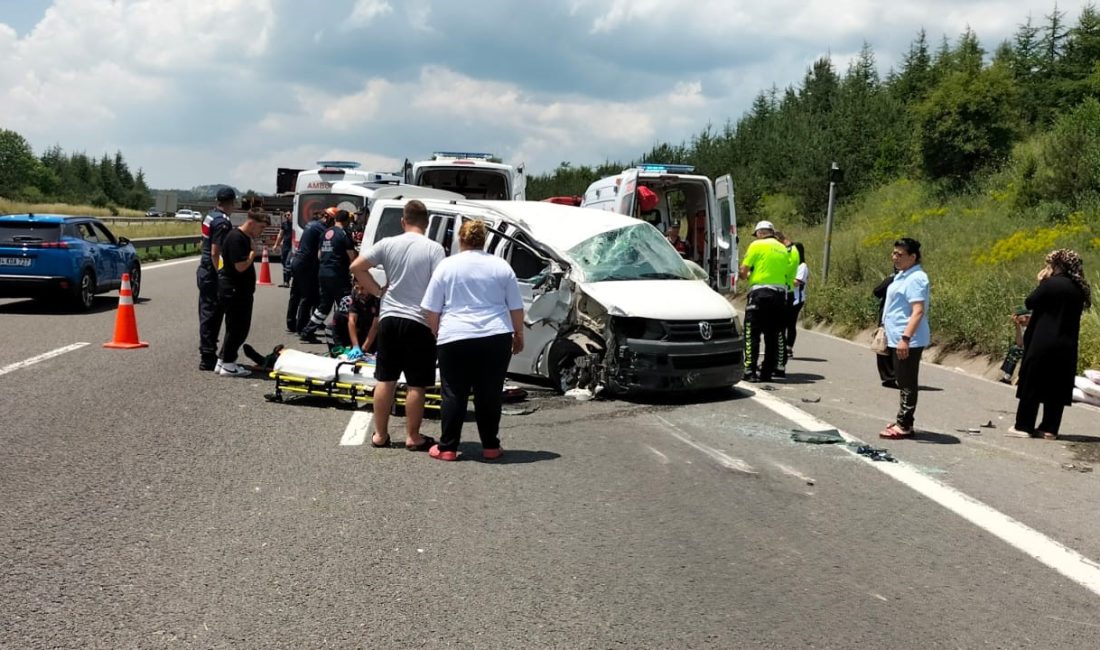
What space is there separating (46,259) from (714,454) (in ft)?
39.0

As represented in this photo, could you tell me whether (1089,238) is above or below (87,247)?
above

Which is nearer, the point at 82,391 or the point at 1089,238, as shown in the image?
the point at 82,391

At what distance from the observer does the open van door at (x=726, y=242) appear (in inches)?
625

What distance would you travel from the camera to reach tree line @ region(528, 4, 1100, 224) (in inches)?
1247

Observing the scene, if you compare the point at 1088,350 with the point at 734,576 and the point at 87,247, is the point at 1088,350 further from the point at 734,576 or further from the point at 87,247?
the point at 87,247

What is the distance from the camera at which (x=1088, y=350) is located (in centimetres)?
1276

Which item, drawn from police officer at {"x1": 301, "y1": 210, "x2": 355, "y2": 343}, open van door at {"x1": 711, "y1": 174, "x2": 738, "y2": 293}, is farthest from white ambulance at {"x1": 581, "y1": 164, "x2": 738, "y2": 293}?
police officer at {"x1": 301, "y1": 210, "x2": 355, "y2": 343}

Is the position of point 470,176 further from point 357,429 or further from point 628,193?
point 357,429

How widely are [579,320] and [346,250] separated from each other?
414cm

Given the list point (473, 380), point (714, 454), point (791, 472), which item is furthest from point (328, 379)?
point (791, 472)

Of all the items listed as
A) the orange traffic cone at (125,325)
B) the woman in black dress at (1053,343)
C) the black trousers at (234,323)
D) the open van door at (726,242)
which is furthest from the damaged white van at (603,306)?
the open van door at (726,242)

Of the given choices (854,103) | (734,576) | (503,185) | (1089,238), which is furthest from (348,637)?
(854,103)

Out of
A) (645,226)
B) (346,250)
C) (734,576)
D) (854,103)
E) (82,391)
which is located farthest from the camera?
(854,103)

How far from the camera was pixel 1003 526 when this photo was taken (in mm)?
5969
